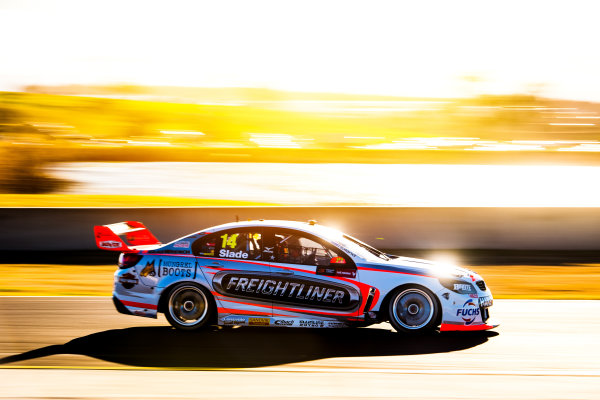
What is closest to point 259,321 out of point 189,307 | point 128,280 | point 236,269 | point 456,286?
point 236,269

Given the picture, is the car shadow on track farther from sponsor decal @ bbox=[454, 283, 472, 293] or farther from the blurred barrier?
the blurred barrier

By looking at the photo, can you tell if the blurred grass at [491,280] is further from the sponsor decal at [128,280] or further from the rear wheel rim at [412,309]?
the rear wheel rim at [412,309]

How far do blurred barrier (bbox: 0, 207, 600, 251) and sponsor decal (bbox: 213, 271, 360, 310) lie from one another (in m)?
8.04

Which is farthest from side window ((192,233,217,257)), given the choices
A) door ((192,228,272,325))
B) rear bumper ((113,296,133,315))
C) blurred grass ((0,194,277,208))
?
blurred grass ((0,194,277,208))

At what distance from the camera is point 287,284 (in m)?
8.27

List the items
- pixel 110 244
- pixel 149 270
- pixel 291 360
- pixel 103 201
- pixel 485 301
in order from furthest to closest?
pixel 103 201 → pixel 110 244 → pixel 149 270 → pixel 485 301 → pixel 291 360

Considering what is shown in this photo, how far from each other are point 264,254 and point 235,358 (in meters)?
1.60

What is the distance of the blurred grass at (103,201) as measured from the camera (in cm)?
2445

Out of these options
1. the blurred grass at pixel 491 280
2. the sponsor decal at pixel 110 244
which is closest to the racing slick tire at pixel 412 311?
the sponsor decal at pixel 110 244

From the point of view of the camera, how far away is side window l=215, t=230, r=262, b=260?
848cm

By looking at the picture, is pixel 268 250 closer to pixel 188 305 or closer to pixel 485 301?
pixel 188 305

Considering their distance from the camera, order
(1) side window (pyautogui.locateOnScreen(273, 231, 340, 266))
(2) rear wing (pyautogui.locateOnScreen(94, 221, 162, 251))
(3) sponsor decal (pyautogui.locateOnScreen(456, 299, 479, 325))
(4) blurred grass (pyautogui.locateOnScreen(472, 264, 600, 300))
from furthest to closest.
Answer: (4) blurred grass (pyautogui.locateOnScreen(472, 264, 600, 300)) < (2) rear wing (pyautogui.locateOnScreen(94, 221, 162, 251)) < (1) side window (pyautogui.locateOnScreen(273, 231, 340, 266)) < (3) sponsor decal (pyautogui.locateOnScreen(456, 299, 479, 325))

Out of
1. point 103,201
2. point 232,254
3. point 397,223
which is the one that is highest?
point 103,201

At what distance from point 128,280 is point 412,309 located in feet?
10.7
